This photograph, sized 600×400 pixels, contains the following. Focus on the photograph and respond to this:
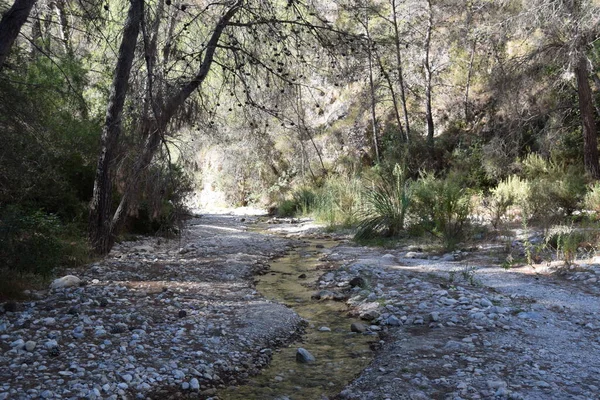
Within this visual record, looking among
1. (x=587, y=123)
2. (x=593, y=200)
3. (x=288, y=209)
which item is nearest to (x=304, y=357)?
(x=593, y=200)

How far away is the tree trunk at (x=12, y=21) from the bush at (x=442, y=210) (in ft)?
24.3

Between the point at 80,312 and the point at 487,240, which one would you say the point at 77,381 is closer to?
the point at 80,312

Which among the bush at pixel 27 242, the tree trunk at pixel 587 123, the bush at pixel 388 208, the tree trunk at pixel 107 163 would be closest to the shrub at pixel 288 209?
the bush at pixel 388 208

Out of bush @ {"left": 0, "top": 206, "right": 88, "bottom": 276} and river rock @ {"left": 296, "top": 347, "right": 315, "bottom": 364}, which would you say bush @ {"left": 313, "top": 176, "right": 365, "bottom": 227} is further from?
river rock @ {"left": 296, "top": 347, "right": 315, "bottom": 364}

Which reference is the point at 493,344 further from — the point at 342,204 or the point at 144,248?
the point at 342,204

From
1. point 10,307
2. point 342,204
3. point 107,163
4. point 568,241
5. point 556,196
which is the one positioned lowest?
point 10,307

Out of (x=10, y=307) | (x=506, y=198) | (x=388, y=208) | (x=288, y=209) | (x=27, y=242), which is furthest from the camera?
(x=288, y=209)

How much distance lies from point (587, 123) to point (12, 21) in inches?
→ 464

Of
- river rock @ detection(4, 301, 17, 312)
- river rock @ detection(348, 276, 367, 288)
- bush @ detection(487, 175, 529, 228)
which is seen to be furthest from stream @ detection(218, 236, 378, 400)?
bush @ detection(487, 175, 529, 228)

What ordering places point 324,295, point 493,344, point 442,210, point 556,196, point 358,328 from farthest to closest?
point 556,196 → point 442,210 → point 324,295 → point 358,328 → point 493,344

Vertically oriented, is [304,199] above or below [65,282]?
above

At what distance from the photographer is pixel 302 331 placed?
16.1 feet

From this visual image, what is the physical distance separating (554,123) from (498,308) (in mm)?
8977

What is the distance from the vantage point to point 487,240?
9102mm
